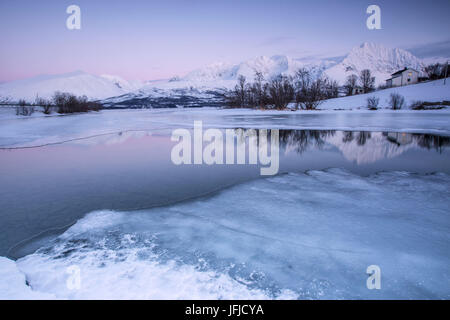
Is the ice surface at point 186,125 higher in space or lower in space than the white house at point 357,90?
lower

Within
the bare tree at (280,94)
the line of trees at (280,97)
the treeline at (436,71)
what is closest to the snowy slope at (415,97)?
the line of trees at (280,97)

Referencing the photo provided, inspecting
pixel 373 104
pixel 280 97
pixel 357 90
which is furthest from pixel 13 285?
pixel 357 90

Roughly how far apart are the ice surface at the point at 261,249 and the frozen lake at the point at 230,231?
0.05 feet

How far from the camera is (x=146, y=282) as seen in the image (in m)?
2.62

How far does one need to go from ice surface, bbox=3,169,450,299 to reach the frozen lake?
0.6 inches

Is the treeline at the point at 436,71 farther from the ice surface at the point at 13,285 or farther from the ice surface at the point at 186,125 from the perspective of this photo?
the ice surface at the point at 13,285

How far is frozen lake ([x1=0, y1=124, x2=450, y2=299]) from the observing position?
→ 262 cm

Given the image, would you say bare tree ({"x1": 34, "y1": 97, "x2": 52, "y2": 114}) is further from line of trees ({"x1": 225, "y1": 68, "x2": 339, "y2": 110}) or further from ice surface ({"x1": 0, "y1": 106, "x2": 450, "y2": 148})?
line of trees ({"x1": 225, "y1": 68, "x2": 339, "y2": 110})

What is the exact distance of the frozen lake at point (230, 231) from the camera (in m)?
2.62

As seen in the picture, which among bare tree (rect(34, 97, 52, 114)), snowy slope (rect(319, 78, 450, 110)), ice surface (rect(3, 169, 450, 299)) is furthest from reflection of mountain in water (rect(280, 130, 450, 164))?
bare tree (rect(34, 97, 52, 114))

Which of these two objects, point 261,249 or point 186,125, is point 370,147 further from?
point 186,125

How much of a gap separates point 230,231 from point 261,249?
60 cm
